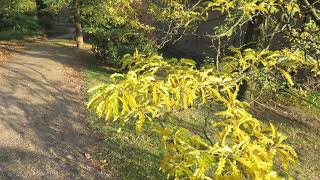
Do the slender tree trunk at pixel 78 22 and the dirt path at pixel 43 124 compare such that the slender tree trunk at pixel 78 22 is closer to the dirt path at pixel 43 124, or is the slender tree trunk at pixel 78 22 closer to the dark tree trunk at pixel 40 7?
the dirt path at pixel 43 124

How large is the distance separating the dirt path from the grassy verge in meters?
0.54

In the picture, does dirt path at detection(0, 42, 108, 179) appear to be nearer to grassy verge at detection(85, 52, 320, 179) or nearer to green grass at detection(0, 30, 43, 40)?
grassy verge at detection(85, 52, 320, 179)

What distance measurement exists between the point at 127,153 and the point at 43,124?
10.8ft

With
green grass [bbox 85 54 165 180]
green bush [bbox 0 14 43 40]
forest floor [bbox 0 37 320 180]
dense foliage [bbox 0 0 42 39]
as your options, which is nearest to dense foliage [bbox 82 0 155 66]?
forest floor [bbox 0 37 320 180]

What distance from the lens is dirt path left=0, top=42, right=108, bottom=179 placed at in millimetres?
9938

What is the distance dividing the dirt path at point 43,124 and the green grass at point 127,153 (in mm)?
398

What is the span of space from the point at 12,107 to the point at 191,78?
12.4 meters

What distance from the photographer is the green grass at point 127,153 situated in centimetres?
1012

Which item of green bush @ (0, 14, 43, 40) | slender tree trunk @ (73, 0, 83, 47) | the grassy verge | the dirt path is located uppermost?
slender tree trunk @ (73, 0, 83, 47)

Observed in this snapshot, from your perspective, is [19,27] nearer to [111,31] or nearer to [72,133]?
[111,31]

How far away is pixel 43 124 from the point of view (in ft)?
41.3

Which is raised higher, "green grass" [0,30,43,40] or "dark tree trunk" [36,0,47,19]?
"dark tree trunk" [36,0,47,19]

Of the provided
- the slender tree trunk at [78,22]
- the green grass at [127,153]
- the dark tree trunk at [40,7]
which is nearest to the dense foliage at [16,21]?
the dark tree trunk at [40,7]

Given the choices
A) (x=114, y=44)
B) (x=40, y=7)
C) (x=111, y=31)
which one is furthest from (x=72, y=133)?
(x=40, y=7)
